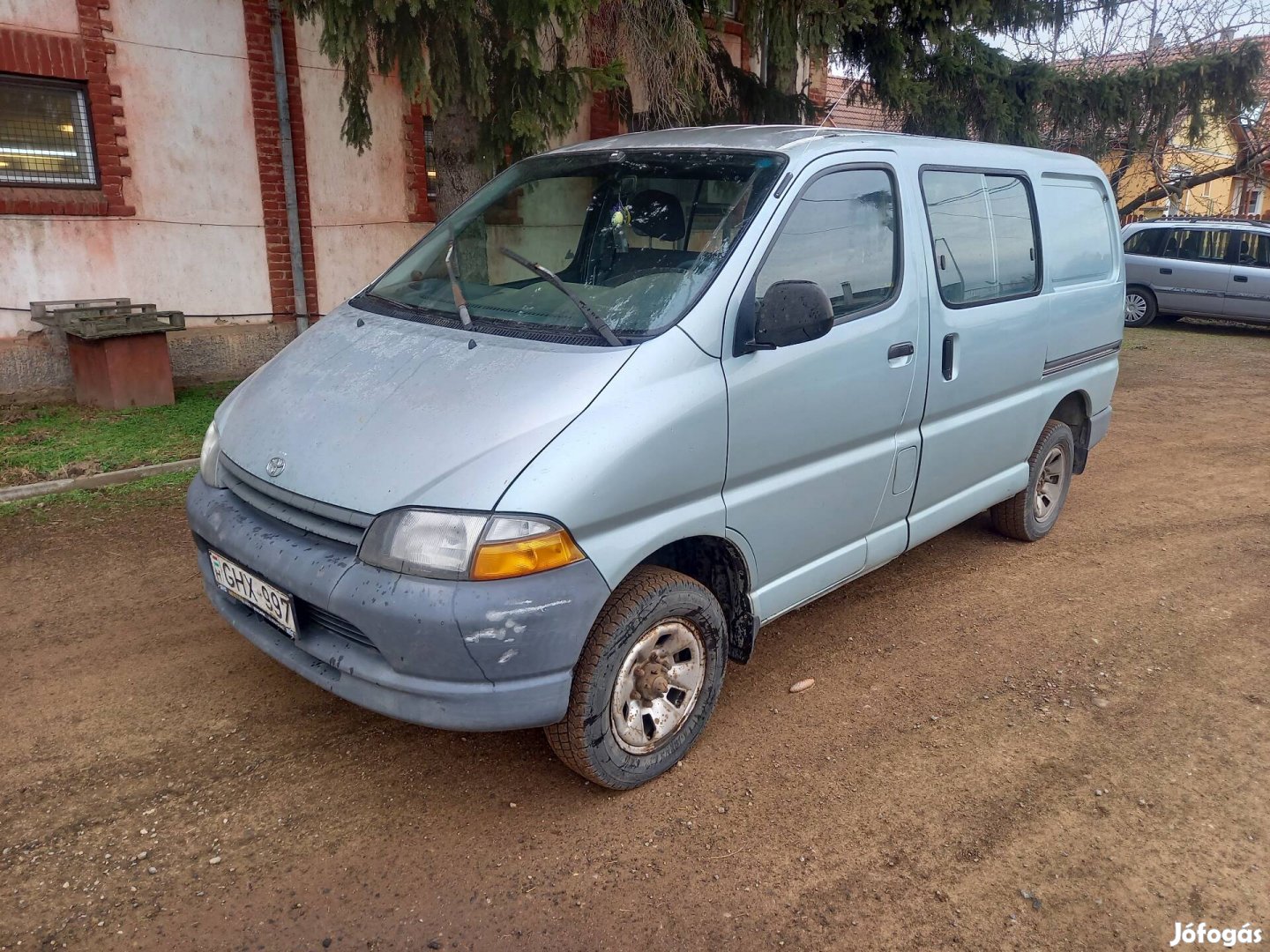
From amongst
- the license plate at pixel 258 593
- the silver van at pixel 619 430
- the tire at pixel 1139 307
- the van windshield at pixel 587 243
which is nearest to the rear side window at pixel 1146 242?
the tire at pixel 1139 307

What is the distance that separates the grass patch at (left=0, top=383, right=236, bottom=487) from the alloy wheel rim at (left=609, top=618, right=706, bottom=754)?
4.45 meters

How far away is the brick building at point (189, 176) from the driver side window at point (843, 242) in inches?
256

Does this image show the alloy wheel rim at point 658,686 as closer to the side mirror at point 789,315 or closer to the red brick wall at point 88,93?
the side mirror at point 789,315

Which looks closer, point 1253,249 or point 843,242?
point 843,242

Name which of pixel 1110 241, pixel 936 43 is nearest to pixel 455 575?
pixel 1110 241

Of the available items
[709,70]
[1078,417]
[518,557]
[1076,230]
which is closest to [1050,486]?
[1078,417]

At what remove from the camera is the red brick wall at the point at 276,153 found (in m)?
8.07

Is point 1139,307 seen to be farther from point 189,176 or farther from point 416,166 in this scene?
point 189,176

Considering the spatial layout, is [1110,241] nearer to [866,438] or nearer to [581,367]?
[866,438]

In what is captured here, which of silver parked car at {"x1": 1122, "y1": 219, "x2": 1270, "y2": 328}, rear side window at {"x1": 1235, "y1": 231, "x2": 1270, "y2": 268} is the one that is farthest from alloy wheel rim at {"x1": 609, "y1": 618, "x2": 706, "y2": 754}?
rear side window at {"x1": 1235, "y1": 231, "x2": 1270, "y2": 268}

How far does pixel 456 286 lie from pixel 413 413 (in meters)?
0.85

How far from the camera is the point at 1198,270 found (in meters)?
14.7

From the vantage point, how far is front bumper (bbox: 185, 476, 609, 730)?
2.54m

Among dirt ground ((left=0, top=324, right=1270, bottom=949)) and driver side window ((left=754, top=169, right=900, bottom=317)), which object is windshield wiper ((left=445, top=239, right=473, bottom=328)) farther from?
dirt ground ((left=0, top=324, right=1270, bottom=949))
